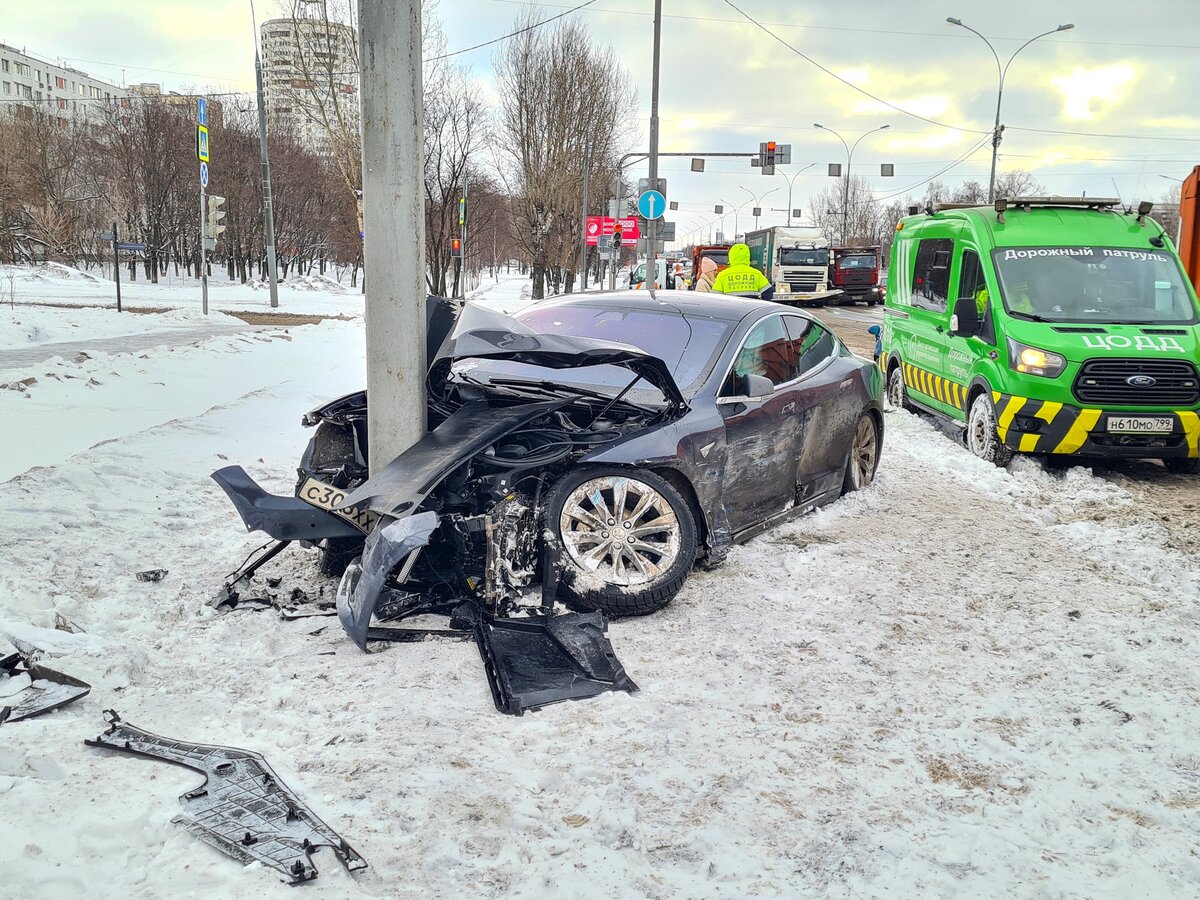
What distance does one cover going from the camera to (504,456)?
4680 mm

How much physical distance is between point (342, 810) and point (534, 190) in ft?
155

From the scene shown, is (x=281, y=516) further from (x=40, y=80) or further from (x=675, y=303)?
(x=40, y=80)

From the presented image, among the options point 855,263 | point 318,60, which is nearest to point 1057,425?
point 318,60

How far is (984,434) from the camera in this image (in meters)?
8.74

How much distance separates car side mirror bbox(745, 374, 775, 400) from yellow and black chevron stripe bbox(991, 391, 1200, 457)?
372cm

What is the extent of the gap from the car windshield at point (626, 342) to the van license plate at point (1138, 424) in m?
4.09

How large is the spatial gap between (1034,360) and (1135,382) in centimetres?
80

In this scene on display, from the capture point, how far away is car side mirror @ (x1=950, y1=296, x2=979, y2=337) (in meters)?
8.86

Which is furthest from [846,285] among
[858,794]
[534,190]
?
[858,794]

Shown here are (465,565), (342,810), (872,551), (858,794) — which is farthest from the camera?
(872,551)

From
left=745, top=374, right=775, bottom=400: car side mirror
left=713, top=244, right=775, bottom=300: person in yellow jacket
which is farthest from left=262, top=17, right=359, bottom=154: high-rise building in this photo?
left=745, top=374, right=775, bottom=400: car side mirror

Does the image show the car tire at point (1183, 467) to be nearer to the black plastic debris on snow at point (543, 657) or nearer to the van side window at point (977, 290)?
the van side window at point (977, 290)

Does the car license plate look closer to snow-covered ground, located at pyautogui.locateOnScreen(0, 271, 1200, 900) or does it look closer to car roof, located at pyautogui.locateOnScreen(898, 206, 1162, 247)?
snow-covered ground, located at pyautogui.locateOnScreen(0, 271, 1200, 900)

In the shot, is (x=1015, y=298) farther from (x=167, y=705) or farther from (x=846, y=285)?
(x=846, y=285)
